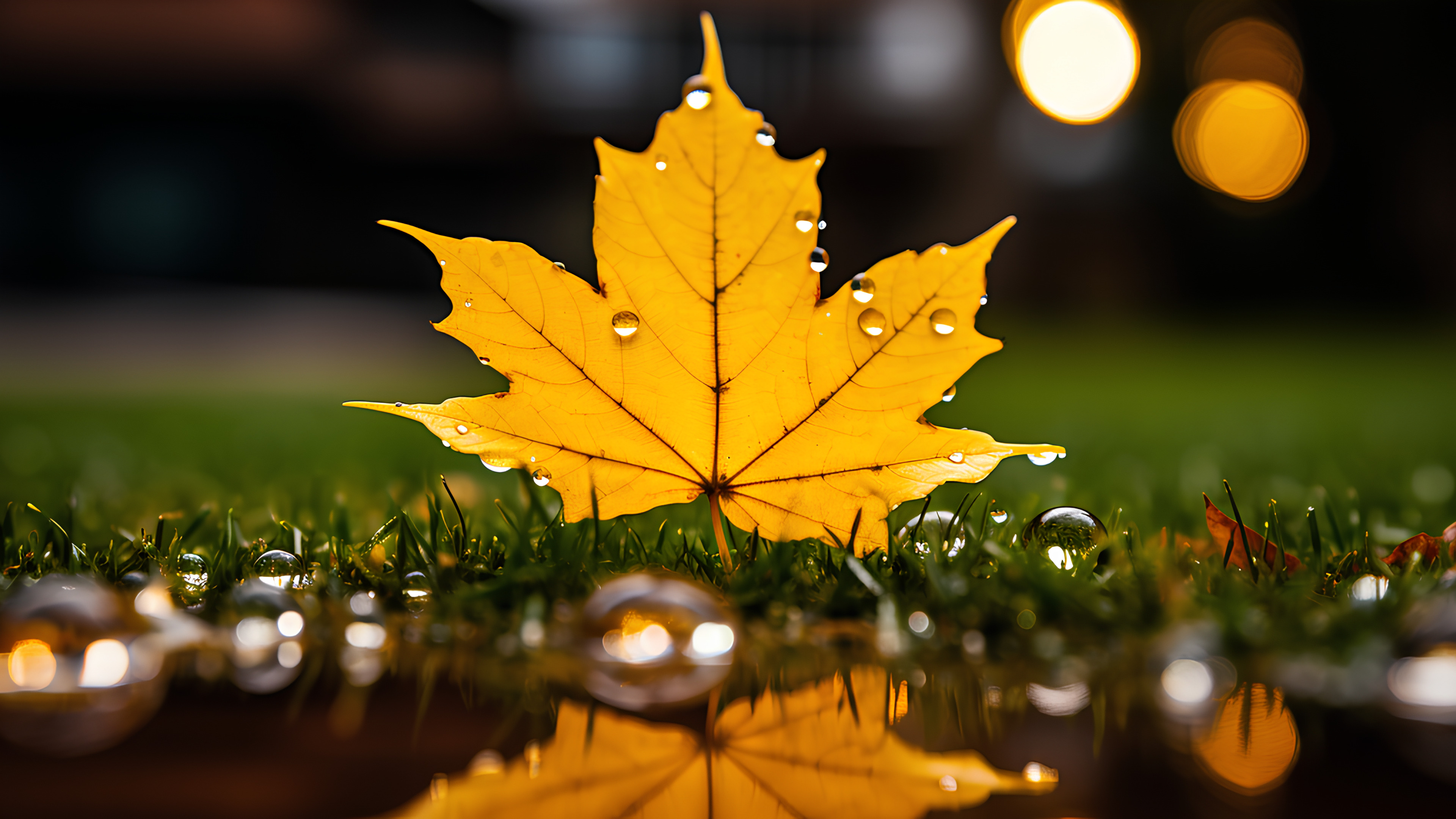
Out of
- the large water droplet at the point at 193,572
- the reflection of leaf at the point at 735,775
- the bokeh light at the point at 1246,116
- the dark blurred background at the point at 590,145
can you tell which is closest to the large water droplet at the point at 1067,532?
the reflection of leaf at the point at 735,775

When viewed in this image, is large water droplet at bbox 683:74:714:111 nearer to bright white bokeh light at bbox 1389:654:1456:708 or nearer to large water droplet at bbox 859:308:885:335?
large water droplet at bbox 859:308:885:335

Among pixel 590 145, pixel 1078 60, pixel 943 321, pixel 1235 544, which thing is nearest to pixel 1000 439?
pixel 1235 544

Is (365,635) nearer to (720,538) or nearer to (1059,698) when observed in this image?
(720,538)

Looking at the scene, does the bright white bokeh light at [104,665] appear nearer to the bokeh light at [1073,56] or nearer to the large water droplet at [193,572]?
the large water droplet at [193,572]

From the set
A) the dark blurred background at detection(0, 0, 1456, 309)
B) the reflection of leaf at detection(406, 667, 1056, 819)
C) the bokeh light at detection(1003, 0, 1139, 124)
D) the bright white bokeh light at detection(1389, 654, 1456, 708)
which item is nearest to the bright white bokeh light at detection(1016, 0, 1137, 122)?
the bokeh light at detection(1003, 0, 1139, 124)

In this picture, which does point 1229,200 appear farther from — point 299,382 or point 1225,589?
point 1225,589

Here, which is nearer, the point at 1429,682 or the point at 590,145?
the point at 1429,682
